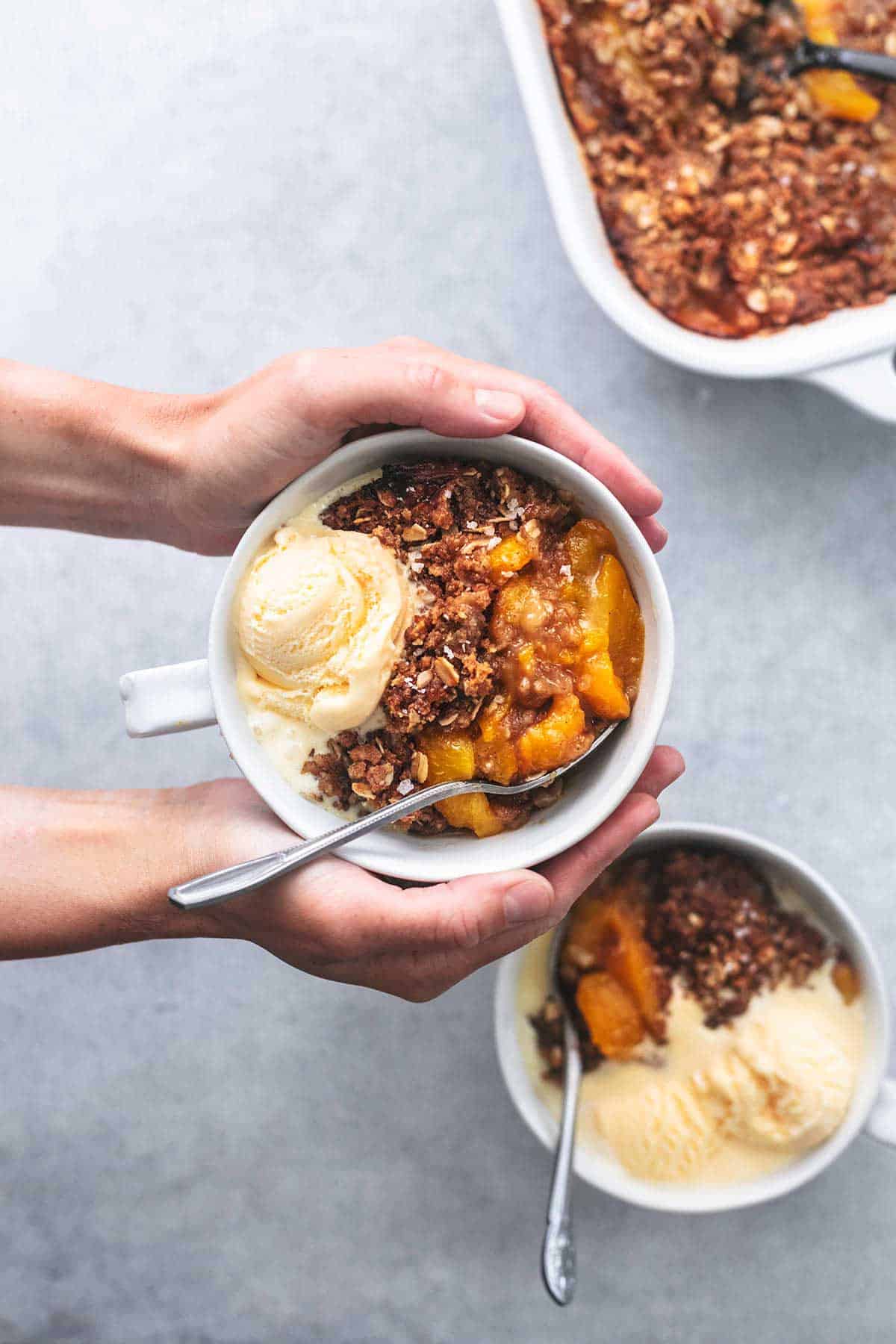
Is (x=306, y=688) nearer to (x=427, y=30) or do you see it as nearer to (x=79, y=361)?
(x=79, y=361)

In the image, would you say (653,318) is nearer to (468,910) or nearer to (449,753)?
(449,753)

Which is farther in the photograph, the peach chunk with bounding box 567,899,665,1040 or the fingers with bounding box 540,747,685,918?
the peach chunk with bounding box 567,899,665,1040

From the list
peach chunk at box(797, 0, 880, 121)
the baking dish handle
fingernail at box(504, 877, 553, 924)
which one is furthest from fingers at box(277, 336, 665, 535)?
peach chunk at box(797, 0, 880, 121)

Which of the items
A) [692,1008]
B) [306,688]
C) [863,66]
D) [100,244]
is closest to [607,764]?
[306,688]

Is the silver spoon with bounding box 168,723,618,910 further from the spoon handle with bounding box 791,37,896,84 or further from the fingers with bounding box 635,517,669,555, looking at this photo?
the spoon handle with bounding box 791,37,896,84

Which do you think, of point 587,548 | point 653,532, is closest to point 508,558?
point 587,548

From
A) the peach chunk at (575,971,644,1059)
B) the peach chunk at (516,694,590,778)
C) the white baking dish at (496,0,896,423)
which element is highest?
the white baking dish at (496,0,896,423)

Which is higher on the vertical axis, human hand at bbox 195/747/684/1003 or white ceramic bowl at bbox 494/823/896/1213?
human hand at bbox 195/747/684/1003
